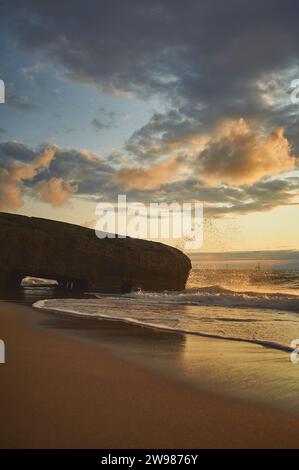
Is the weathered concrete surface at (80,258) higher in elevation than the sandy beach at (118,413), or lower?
higher

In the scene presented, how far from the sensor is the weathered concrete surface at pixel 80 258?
3328 cm

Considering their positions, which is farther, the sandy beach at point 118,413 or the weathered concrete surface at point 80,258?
the weathered concrete surface at point 80,258

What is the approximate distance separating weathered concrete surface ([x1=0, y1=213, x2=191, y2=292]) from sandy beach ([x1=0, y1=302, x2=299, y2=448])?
28.7 m

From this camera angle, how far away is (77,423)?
134 inches

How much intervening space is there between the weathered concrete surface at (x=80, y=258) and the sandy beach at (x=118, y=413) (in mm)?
28723

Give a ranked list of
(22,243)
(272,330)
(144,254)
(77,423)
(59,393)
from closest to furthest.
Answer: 1. (77,423)
2. (59,393)
3. (272,330)
4. (22,243)
5. (144,254)

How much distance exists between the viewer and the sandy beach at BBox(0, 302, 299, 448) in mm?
3121

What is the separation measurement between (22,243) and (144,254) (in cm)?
1027

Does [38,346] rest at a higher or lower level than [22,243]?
lower
